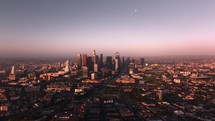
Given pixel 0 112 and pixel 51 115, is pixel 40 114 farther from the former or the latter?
pixel 0 112

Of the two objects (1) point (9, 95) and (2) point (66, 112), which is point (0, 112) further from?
(1) point (9, 95)

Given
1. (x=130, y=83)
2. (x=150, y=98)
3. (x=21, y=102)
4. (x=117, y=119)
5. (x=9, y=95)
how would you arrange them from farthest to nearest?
(x=130, y=83)
(x=9, y=95)
(x=150, y=98)
(x=21, y=102)
(x=117, y=119)

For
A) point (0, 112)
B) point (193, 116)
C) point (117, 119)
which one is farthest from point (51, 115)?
point (193, 116)

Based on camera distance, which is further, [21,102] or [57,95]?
[57,95]

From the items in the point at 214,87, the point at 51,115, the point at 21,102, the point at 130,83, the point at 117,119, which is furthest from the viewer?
the point at 130,83

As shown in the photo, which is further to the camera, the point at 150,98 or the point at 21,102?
the point at 150,98

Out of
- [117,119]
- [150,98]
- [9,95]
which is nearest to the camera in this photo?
[117,119]

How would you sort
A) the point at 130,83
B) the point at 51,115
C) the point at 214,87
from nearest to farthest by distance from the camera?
the point at 51,115 → the point at 214,87 → the point at 130,83

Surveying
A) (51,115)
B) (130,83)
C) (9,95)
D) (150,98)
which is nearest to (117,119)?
(51,115)
